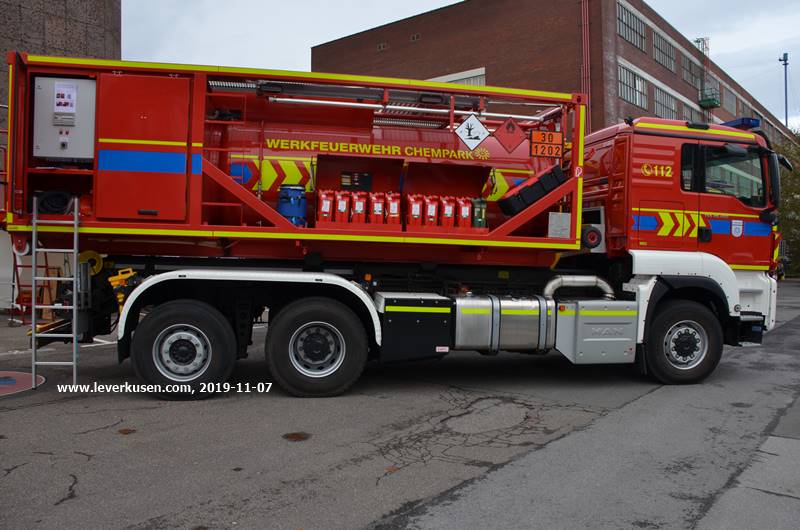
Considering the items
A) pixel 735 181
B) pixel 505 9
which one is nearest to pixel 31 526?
pixel 735 181

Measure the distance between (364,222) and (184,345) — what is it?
7.44ft

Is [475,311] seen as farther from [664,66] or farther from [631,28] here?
[664,66]

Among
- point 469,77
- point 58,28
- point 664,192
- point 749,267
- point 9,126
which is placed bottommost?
point 749,267

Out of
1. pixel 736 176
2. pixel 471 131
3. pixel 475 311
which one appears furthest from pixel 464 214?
pixel 736 176

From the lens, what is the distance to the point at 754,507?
383 cm

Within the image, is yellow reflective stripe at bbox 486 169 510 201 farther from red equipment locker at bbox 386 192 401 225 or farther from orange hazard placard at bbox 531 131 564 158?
red equipment locker at bbox 386 192 401 225

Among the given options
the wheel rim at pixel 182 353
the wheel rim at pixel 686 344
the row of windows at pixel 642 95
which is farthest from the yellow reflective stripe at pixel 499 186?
the row of windows at pixel 642 95

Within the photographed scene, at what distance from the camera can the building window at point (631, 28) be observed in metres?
33.1

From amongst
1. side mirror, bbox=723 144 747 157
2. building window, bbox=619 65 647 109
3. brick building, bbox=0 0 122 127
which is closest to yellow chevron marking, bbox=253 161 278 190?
side mirror, bbox=723 144 747 157

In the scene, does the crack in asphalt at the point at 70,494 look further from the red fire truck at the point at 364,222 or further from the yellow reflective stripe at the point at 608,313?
the yellow reflective stripe at the point at 608,313

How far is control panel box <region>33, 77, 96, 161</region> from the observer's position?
6.05 m

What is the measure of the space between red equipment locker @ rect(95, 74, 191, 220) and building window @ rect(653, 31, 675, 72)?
37318 mm

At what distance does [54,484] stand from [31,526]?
2.10 ft

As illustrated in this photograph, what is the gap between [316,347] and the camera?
6.46 metres
